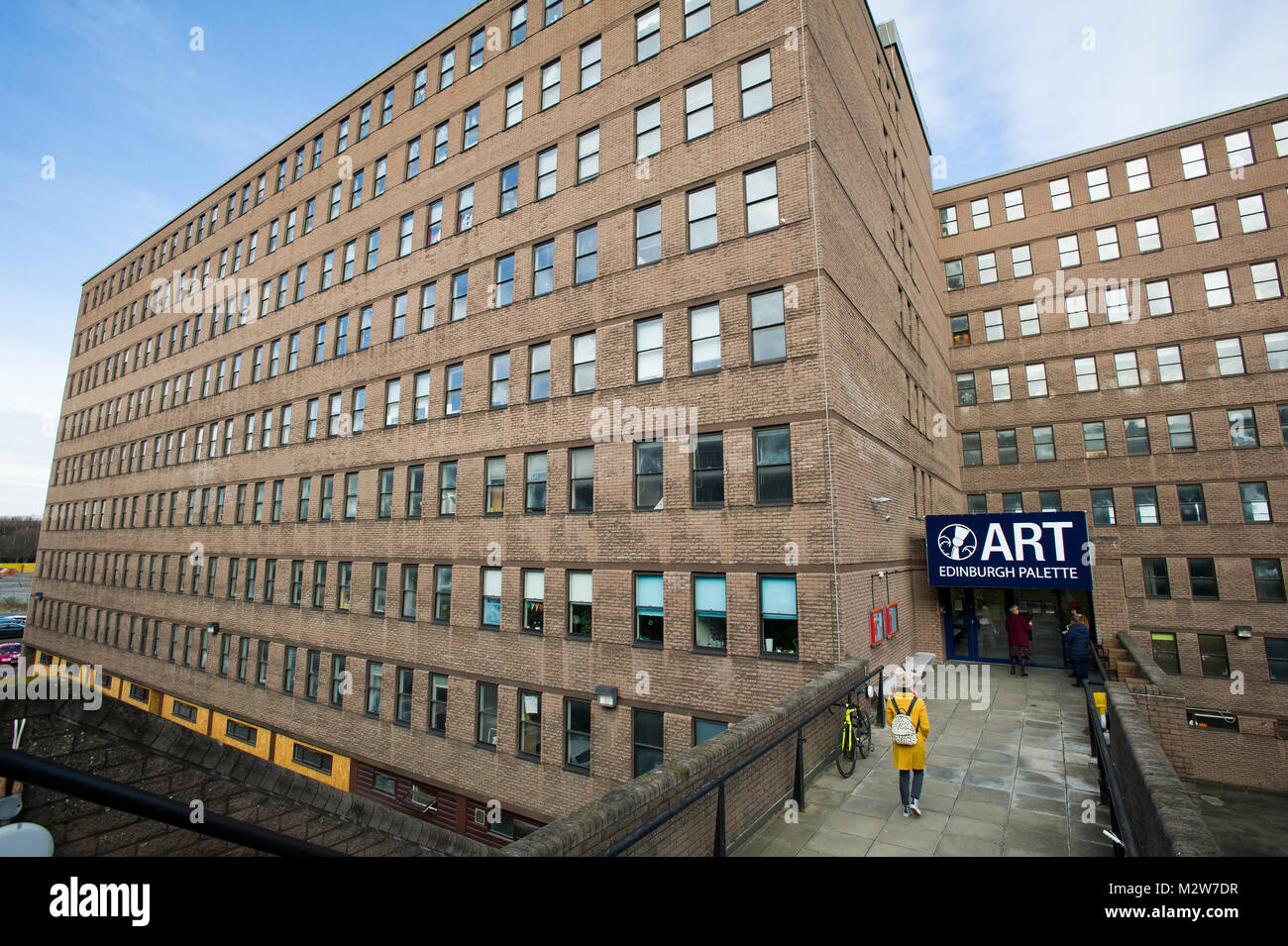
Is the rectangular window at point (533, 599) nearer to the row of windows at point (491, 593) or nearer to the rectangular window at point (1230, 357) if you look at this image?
the row of windows at point (491, 593)

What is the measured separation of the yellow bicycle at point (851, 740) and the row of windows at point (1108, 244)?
29201mm

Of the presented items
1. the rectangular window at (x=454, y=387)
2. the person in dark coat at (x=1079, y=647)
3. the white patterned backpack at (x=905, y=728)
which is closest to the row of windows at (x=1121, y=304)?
the person in dark coat at (x=1079, y=647)

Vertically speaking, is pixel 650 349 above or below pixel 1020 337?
below

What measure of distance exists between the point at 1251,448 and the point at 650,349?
90.3 ft

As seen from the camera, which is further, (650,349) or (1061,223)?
(1061,223)

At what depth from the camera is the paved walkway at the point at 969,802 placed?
6617mm

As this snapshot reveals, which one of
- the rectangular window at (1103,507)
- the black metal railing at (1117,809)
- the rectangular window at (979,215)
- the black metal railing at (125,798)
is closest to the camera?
the black metal railing at (125,798)

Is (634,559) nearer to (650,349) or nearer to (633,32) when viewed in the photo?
(650,349)

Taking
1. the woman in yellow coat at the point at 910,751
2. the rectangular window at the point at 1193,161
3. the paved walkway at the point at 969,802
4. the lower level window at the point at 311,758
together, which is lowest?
the lower level window at the point at 311,758

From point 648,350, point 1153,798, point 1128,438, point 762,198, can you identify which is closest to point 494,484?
point 648,350

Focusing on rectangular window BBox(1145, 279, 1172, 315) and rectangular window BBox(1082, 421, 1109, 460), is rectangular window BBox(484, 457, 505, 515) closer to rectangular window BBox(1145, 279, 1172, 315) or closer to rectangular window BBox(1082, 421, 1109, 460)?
rectangular window BBox(1082, 421, 1109, 460)

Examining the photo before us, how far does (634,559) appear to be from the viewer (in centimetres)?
1428
